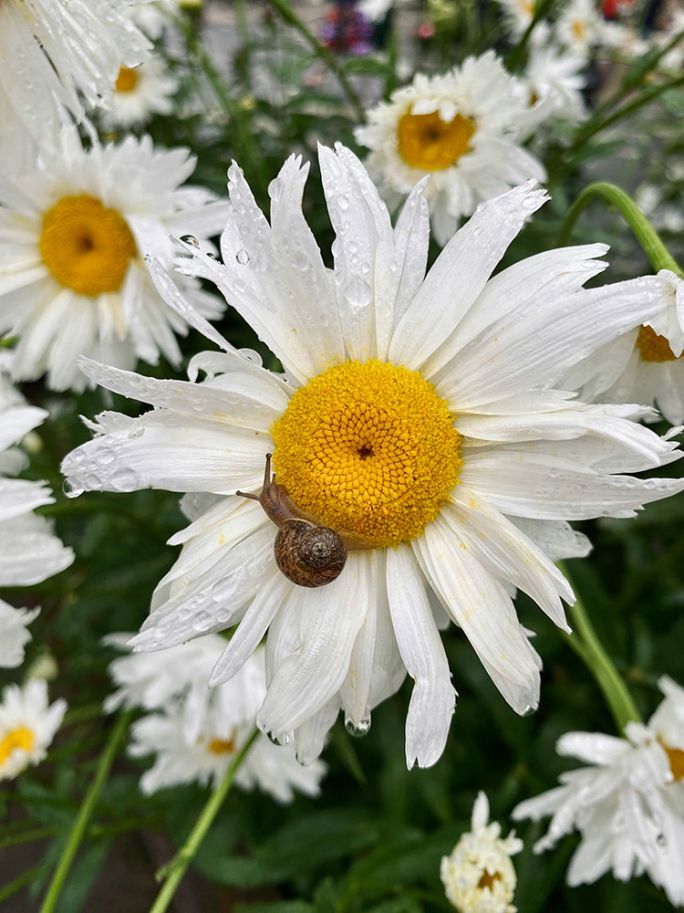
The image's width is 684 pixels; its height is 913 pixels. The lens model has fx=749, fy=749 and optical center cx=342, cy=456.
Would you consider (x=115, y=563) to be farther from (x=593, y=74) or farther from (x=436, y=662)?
(x=593, y=74)

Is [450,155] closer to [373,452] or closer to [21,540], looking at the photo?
[373,452]

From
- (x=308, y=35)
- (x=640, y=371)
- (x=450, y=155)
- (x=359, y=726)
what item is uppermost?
(x=308, y=35)

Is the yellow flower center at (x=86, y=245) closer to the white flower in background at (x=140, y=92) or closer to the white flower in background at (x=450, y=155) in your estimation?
the white flower in background at (x=450, y=155)

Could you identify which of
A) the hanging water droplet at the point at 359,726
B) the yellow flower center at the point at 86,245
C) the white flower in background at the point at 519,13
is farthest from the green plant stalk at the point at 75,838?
the white flower in background at the point at 519,13

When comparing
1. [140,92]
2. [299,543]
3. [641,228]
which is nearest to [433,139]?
[641,228]

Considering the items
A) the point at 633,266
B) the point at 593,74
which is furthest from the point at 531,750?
the point at 593,74

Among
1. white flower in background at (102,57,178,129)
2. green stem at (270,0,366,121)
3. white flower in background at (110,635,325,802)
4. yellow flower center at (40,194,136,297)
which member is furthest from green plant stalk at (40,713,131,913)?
white flower in background at (102,57,178,129)
